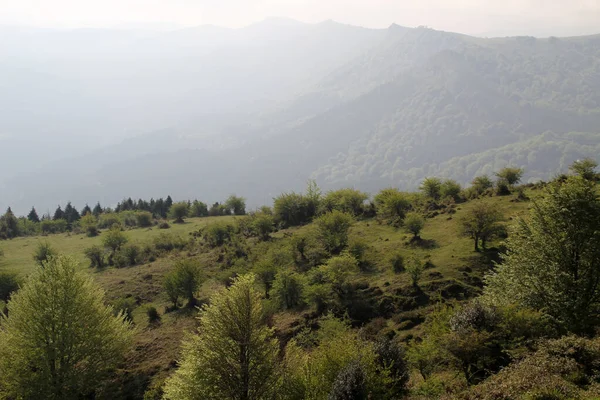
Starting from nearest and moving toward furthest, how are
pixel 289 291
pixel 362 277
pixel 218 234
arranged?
pixel 289 291
pixel 362 277
pixel 218 234

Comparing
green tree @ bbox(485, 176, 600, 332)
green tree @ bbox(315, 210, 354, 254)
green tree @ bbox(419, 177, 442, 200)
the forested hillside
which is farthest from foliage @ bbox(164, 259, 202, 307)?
green tree @ bbox(419, 177, 442, 200)

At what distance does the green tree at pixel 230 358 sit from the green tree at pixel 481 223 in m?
34.4

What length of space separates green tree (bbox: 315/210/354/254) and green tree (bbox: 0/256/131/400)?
116ft

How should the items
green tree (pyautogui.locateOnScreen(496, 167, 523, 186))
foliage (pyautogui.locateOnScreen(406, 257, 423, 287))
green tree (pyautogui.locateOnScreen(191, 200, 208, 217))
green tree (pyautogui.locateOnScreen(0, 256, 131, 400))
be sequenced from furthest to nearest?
green tree (pyautogui.locateOnScreen(191, 200, 208, 217)) → green tree (pyautogui.locateOnScreen(496, 167, 523, 186)) → foliage (pyautogui.locateOnScreen(406, 257, 423, 287)) → green tree (pyautogui.locateOnScreen(0, 256, 131, 400))

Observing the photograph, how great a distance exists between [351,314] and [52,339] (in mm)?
30054

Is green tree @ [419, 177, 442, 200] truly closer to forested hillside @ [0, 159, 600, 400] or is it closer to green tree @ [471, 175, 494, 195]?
forested hillside @ [0, 159, 600, 400]

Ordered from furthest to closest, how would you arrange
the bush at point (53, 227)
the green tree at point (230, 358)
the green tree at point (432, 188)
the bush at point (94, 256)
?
the bush at point (53, 227) < the green tree at point (432, 188) < the bush at point (94, 256) < the green tree at point (230, 358)

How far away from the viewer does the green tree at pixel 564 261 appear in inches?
1006

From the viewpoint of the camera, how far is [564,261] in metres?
26.7

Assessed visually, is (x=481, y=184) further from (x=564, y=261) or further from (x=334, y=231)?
(x=564, y=261)

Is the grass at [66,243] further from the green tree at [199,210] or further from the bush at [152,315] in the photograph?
the bush at [152,315]

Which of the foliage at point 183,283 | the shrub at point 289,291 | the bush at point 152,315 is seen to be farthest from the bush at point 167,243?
the shrub at point 289,291

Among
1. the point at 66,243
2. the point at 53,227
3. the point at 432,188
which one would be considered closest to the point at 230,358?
the point at 432,188

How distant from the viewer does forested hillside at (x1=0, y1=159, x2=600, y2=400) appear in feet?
74.4
